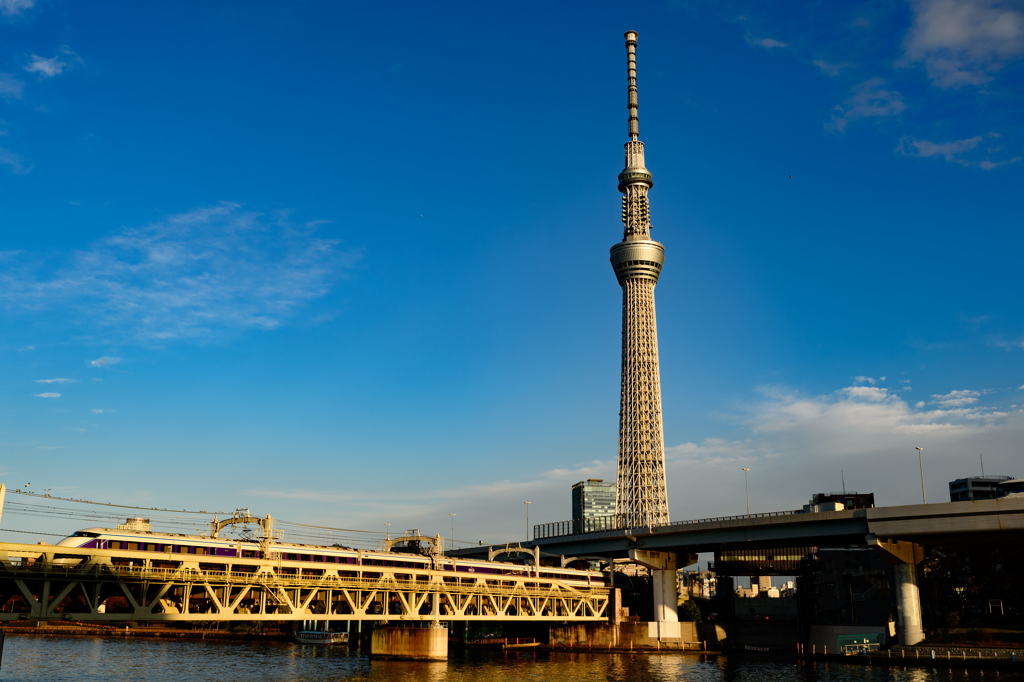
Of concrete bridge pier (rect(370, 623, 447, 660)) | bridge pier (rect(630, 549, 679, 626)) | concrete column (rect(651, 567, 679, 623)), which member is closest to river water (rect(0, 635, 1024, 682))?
concrete bridge pier (rect(370, 623, 447, 660))

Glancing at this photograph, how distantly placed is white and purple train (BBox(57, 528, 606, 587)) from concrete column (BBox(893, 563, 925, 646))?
55404mm

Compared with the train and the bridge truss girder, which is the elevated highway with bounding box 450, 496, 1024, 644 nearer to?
the bridge truss girder

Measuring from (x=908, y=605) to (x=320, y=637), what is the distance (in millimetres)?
95201

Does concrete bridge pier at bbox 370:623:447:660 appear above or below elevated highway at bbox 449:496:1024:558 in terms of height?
below

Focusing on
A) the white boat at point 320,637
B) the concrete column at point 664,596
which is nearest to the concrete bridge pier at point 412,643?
the white boat at point 320,637

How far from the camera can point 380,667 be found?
97938mm

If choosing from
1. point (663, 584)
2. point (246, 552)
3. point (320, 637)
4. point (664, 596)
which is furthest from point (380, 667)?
point (663, 584)

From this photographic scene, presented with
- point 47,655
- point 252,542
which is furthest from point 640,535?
point 47,655

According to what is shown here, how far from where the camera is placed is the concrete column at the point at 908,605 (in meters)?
102

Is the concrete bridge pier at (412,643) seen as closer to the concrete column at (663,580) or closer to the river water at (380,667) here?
the river water at (380,667)

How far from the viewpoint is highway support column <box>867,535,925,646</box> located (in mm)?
101956

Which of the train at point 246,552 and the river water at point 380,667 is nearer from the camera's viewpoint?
the train at point 246,552

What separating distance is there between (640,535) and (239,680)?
78.7 meters

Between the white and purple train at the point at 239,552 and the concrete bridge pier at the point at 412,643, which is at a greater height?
the white and purple train at the point at 239,552
